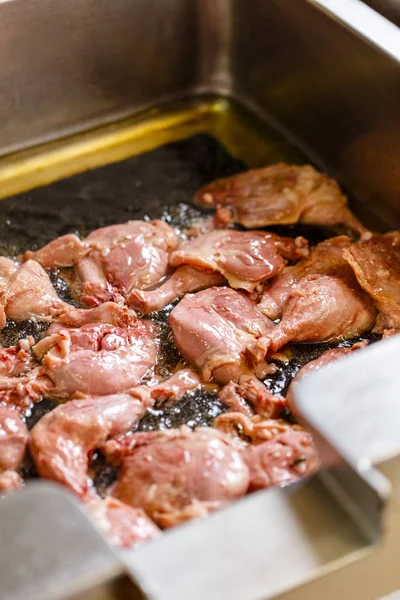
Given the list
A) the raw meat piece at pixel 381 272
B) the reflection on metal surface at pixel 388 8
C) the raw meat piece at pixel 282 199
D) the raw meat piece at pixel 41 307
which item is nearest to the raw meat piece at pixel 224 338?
the raw meat piece at pixel 41 307

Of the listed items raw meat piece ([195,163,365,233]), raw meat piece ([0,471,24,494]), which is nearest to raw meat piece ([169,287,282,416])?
raw meat piece ([195,163,365,233])

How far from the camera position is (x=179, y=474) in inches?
80.2

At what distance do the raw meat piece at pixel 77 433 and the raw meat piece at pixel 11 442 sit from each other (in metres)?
0.03

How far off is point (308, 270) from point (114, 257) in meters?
0.64

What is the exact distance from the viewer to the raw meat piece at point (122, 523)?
1.83 m

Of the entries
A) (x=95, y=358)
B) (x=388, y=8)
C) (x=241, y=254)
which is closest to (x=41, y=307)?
(x=95, y=358)

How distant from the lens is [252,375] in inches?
96.6

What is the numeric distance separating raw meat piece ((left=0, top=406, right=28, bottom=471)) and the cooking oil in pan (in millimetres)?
426

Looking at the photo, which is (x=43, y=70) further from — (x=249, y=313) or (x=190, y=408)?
(x=190, y=408)

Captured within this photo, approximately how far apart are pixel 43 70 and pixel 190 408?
159 cm

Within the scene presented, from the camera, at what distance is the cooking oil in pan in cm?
304

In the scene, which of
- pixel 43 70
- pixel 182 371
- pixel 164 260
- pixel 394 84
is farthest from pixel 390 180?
pixel 43 70

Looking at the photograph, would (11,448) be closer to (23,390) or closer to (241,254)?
(23,390)

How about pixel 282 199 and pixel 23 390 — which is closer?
pixel 23 390
